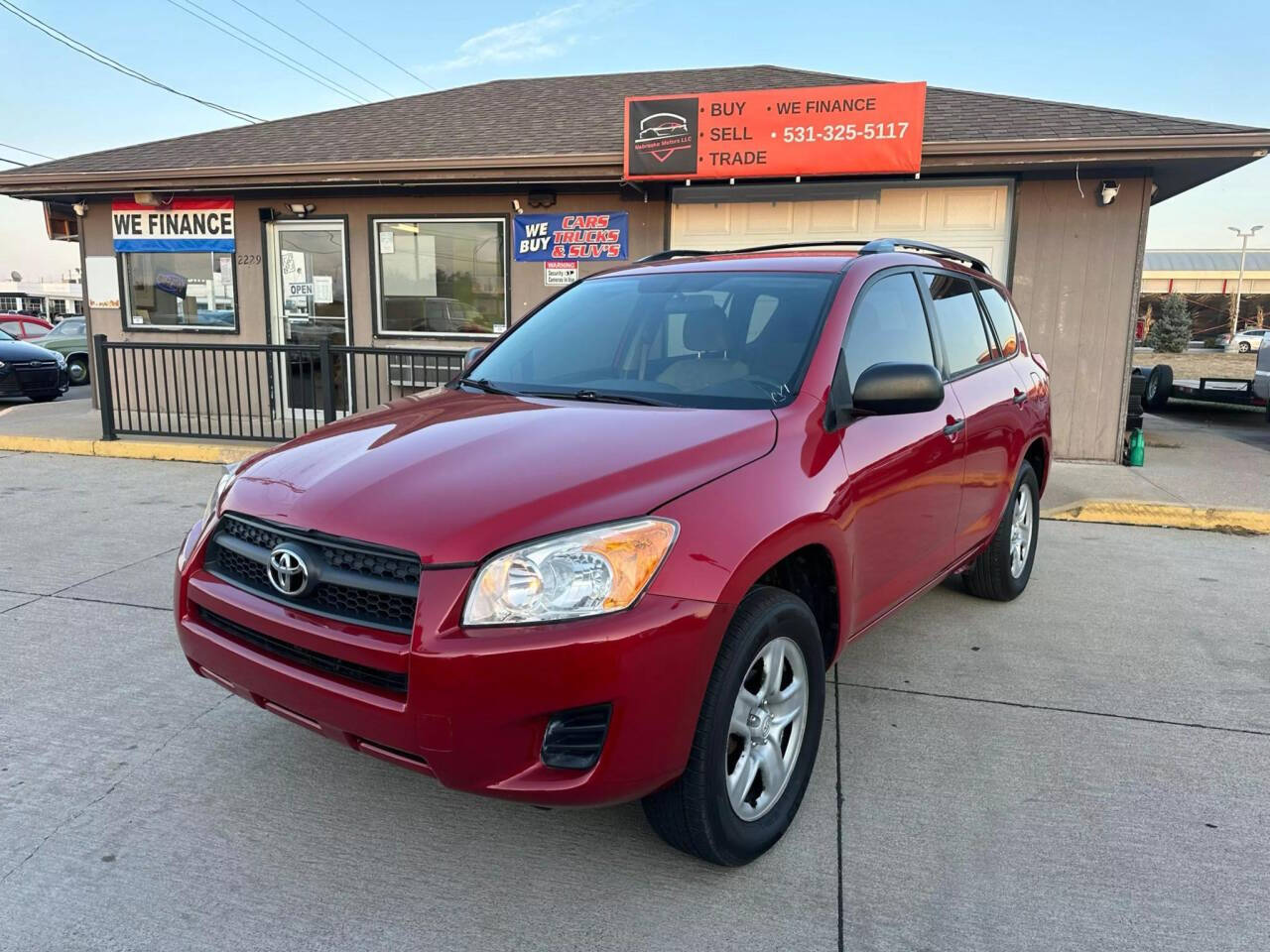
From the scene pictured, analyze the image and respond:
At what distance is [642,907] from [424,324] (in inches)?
Result: 344

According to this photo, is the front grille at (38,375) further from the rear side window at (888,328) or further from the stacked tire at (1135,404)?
the stacked tire at (1135,404)

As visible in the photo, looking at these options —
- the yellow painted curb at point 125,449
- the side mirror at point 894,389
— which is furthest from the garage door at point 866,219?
the side mirror at point 894,389

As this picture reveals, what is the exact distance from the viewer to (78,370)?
60.5ft

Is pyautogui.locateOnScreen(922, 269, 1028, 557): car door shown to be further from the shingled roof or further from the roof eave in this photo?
the shingled roof

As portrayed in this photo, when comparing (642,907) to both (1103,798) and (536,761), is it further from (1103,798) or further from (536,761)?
(1103,798)

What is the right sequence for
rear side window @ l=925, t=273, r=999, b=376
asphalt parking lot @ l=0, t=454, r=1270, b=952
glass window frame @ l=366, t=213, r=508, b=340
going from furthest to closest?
glass window frame @ l=366, t=213, r=508, b=340
rear side window @ l=925, t=273, r=999, b=376
asphalt parking lot @ l=0, t=454, r=1270, b=952

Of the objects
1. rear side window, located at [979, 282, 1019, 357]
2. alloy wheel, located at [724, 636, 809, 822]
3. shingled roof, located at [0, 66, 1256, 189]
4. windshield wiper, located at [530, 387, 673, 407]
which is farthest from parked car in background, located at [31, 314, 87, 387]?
alloy wheel, located at [724, 636, 809, 822]

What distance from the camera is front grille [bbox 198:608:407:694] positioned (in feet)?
7.09

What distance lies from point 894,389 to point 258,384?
876 cm

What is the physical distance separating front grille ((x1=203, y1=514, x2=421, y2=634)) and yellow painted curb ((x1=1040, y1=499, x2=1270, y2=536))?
602cm

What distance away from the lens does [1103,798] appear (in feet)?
9.53

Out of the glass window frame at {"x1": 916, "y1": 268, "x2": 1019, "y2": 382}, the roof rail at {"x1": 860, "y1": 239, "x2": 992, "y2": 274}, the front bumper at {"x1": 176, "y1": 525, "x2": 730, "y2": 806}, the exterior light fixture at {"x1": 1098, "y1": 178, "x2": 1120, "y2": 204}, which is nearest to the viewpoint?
the front bumper at {"x1": 176, "y1": 525, "x2": 730, "y2": 806}

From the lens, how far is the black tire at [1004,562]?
4.55 metres

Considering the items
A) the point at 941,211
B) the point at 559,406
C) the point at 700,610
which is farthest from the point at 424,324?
the point at 700,610
